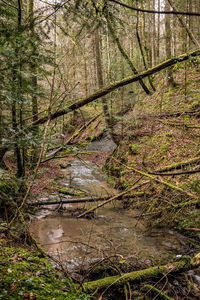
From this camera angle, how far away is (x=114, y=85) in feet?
17.4

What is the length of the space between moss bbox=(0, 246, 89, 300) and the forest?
0.01 m

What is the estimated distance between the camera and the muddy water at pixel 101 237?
4.50m

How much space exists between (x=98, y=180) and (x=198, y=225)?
7121mm

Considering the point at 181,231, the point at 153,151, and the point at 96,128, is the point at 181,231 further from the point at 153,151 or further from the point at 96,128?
the point at 96,128

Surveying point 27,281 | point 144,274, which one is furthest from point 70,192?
point 27,281

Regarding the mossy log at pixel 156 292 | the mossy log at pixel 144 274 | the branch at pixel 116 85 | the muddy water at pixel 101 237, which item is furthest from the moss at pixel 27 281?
the branch at pixel 116 85

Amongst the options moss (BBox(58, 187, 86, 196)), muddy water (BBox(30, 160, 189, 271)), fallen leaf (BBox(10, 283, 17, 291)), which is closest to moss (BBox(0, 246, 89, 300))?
fallen leaf (BBox(10, 283, 17, 291))

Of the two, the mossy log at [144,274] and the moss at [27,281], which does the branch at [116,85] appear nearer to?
the moss at [27,281]

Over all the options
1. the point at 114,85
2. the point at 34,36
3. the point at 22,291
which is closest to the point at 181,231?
the point at 114,85

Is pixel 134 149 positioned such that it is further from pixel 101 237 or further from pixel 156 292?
pixel 156 292

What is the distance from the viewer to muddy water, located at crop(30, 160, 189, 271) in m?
4.50

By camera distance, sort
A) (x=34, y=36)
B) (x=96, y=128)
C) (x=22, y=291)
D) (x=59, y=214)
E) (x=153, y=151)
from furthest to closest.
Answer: (x=96, y=128) < (x=153, y=151) < (x=59, y=214) < (x=34, y=36) < (x=22, y=291)

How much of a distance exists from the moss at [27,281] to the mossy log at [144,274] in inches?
35.1

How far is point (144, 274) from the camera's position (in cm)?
330
